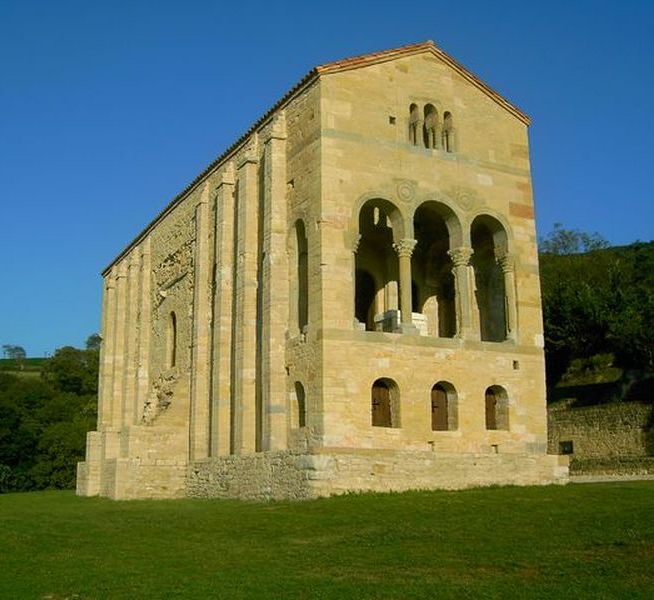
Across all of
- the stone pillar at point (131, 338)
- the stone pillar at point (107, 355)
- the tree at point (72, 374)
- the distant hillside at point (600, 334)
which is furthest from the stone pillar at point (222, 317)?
the tree at point (72, 374)

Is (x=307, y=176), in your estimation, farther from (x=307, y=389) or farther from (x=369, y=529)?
(x=369, y=529)

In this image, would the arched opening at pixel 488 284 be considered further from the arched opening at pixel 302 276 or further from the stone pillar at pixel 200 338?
the stone pillar at pixel 200 338

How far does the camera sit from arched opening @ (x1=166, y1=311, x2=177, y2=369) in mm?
34031

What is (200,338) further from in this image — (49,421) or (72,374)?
(72,374)

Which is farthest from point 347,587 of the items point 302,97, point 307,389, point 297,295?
point 302,97

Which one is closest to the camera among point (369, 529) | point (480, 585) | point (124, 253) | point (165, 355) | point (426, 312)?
point (480, 585)

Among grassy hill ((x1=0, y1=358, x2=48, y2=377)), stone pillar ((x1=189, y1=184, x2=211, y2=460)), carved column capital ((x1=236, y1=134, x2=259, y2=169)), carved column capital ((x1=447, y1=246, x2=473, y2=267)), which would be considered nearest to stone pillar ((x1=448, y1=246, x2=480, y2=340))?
carved column capital ((x1=447, y1=246, x2=473, y2=267))

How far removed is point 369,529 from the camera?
1517 cm

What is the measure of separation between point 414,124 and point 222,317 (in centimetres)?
847

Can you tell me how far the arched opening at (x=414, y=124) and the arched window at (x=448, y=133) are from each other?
98 centimetres

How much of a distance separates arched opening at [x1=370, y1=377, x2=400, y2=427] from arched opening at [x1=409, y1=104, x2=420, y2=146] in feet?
23.6

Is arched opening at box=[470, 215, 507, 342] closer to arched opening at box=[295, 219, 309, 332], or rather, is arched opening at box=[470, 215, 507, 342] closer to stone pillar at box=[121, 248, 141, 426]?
arched opening at box=[295, 219, 309, 332]

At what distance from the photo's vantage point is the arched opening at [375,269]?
27.7 meters

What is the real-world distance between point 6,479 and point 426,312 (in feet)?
91.5
